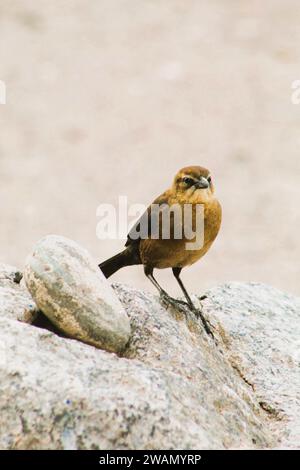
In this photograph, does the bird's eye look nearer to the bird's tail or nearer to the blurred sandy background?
the bird's tail

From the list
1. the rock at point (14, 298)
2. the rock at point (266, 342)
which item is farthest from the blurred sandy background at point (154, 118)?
the rock at point (14, 298)

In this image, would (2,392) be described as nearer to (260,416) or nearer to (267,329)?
(260,416)

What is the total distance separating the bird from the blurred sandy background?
470 cm

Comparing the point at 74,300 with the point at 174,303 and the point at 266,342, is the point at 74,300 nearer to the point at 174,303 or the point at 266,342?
the point at 174,303

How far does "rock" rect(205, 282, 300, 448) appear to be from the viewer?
16.7 feet

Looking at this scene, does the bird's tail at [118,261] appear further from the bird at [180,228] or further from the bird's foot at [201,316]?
the bird's foot at [201,316]

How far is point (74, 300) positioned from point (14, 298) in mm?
561

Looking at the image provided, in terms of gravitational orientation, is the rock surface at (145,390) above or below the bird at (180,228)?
below

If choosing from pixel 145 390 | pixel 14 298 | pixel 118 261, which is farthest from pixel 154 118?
pixel 145 390

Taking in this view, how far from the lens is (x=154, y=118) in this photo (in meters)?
13.9

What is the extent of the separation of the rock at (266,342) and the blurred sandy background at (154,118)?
172 inches

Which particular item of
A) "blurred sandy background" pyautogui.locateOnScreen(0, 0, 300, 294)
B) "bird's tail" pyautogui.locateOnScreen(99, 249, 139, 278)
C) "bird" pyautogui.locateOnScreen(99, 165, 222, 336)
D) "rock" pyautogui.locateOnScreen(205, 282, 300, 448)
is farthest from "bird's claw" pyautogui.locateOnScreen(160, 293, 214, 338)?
"blurred sandy background" pyautogui.locateOnScreen(0, 0, 300, 294)

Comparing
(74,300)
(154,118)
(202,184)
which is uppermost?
(154,118)

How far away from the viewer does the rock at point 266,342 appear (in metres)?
5.10
